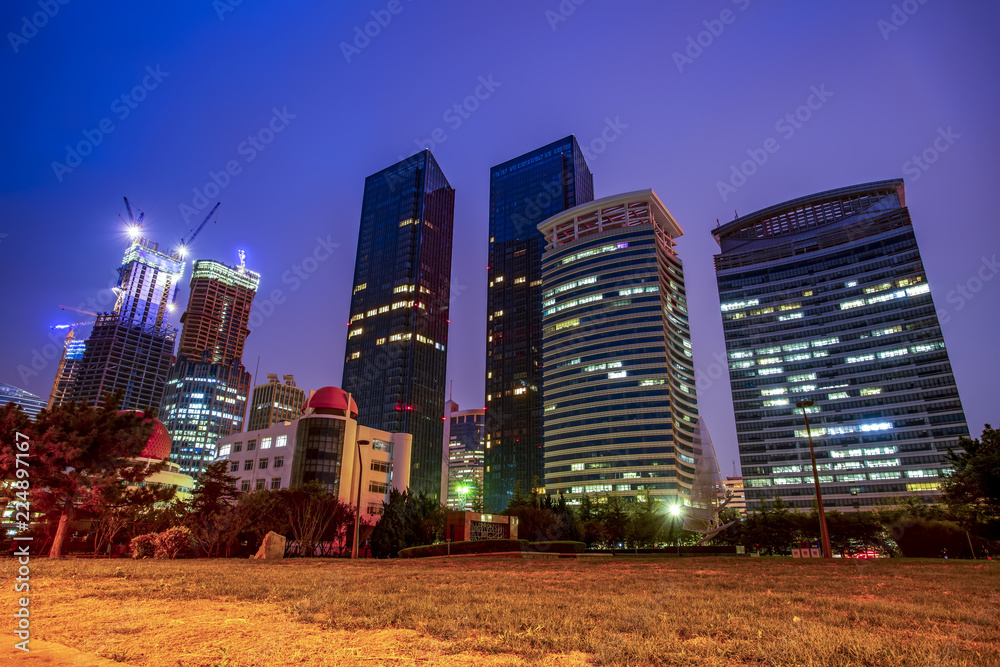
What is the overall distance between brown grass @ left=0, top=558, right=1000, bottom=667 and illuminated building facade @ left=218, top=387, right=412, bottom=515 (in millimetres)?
89184

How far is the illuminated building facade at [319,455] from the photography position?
325 ft

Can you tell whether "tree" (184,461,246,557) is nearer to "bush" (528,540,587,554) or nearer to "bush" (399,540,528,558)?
"bush" (399,540,528,558)

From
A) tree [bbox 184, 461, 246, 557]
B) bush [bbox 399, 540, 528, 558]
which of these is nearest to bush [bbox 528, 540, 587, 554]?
bush [bbox 399, 540, 528, 558]

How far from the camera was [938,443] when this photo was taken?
172m

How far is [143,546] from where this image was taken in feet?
113

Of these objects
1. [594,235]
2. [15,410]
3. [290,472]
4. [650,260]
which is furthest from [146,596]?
[594,235]

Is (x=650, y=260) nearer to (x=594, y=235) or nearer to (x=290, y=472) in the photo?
(x=594, y=235)

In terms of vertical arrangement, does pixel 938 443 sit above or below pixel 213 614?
above

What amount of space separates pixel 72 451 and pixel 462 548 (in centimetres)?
2669

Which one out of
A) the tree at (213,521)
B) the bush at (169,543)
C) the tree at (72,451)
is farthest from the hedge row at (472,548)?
the tree at (72,451)

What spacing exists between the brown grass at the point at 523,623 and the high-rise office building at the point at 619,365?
151 meters

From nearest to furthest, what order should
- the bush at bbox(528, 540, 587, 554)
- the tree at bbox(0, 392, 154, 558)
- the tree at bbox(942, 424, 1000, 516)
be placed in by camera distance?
the tree at bbox(0, 392, 154, 558) → the tree at bbox(942, 424, 1000, 516) → the bush at bbox(528, 540, 587, 554)

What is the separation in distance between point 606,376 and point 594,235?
54.9 metres

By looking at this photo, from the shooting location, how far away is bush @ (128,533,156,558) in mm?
33841
